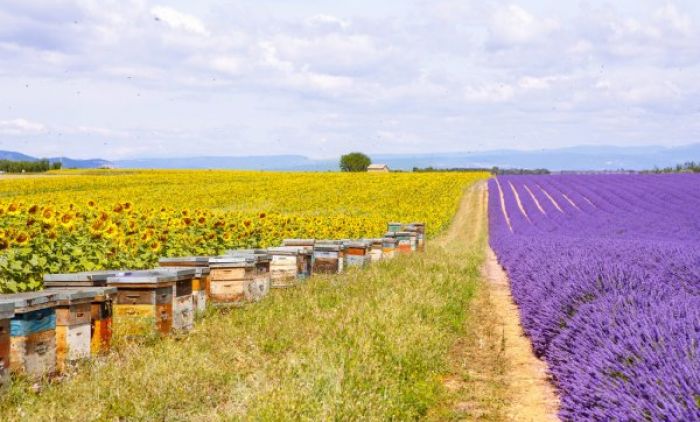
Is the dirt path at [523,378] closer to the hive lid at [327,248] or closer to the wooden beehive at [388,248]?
the hive lid at [327,248]

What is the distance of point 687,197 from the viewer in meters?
43.9

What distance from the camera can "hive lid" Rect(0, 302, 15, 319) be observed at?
5.51 meters

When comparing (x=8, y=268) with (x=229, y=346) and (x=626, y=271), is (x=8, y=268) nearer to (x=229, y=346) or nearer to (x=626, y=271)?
(x=229, y=346)

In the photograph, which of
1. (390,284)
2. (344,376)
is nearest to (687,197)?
(390,284)

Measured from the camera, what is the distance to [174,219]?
1419 centimetres

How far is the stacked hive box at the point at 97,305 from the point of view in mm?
6984

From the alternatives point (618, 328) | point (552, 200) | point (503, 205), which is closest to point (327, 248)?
point (618, 328)

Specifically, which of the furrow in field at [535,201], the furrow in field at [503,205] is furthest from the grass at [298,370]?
the furrow in field at [535,201]

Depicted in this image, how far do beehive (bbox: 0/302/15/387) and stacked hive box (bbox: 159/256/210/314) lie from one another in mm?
3489

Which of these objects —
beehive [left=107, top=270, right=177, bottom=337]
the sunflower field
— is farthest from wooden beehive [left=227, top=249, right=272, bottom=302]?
beehive [left=107, top=270, right=177, bottom=337]

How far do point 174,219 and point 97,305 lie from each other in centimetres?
727

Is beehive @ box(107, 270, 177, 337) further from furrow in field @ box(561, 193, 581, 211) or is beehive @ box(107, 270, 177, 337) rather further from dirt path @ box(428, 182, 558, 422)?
furrow in field @ box(561, 193, 581, 211)

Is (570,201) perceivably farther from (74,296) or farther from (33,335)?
(33,335)

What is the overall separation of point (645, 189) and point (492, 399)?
49.7 meters
